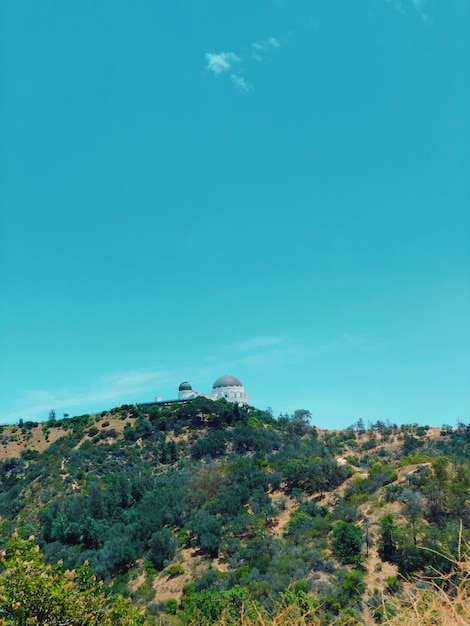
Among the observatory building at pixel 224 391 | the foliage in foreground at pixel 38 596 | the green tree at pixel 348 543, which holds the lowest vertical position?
the green tree at pixel 348 543

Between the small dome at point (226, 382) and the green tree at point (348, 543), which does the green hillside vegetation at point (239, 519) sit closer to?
the green tree at point (348, 543)

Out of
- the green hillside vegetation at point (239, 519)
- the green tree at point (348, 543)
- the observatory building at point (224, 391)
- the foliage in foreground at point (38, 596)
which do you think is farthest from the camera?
the observatory building at point (224, 391)

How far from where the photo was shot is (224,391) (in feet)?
319

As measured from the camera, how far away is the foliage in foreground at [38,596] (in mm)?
8516

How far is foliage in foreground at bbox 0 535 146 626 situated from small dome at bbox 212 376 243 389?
88702 mm

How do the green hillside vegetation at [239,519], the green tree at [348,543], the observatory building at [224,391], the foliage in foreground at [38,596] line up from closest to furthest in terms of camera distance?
the foliage in foreground at [38,596], the green hillside vegetation at [239,519], the green tree at [348,543], the observatory building at [224,391]

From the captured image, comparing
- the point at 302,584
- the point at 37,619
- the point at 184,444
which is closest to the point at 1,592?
the point at 37,619

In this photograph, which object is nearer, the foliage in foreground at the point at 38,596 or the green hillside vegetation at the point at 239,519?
the foliage in foreground at the point at 38,596

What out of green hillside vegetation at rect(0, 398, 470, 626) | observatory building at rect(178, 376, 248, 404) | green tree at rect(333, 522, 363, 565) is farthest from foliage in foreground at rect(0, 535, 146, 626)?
observatory building at rect(178, 376, 248, 404)

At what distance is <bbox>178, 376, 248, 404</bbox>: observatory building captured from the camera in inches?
3789

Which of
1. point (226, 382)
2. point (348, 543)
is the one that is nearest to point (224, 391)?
point (226, 382)

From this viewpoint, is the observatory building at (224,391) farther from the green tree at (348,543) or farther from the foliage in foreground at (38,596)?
the foliage in foreground at (38,596)

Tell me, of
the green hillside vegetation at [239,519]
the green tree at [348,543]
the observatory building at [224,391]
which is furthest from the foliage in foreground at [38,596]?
the observatory building at [224,391]

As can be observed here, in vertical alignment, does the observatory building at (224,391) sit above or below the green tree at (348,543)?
above
